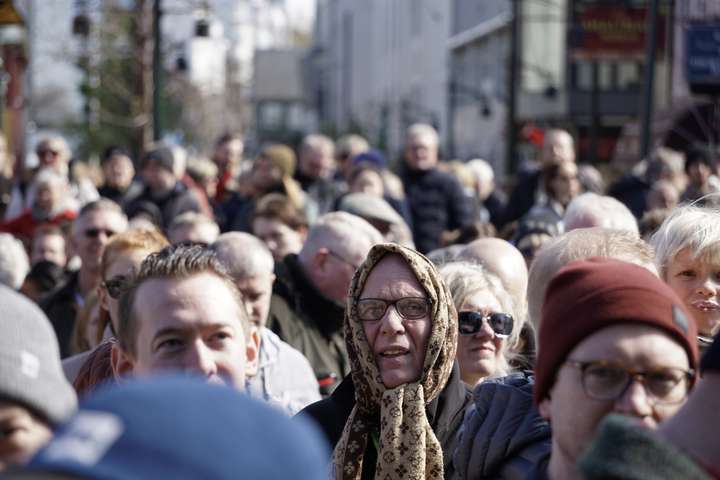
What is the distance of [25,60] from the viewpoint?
25266 millimetres

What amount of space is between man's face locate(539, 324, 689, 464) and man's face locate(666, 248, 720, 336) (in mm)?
2340

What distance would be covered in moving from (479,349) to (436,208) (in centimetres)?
711

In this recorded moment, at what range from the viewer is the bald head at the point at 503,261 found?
650cm

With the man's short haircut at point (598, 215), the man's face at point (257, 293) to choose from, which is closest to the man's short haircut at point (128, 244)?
the man's face at point (257, 293)

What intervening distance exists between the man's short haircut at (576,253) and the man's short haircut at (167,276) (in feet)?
3.53

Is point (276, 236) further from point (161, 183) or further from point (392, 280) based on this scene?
point (392, 280)

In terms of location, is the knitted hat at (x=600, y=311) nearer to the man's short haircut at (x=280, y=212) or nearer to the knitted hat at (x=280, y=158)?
the man's short haircut at (x=280, y=212)

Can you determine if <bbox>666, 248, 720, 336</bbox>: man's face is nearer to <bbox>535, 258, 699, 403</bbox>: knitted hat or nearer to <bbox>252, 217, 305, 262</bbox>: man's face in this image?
<bbox>535, 258, 699, 403</bbox>: knitted hat

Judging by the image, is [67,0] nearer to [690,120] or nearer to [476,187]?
[690,120]

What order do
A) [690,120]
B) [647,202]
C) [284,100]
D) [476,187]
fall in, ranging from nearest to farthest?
1. [647,202]
2. [476,187]
3. [690,120]
4. [284,100]

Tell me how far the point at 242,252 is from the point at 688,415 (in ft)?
14.6

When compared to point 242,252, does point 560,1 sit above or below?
above

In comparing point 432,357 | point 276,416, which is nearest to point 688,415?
point 276,416

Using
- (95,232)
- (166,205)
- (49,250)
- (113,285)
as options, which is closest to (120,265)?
(113,285)
